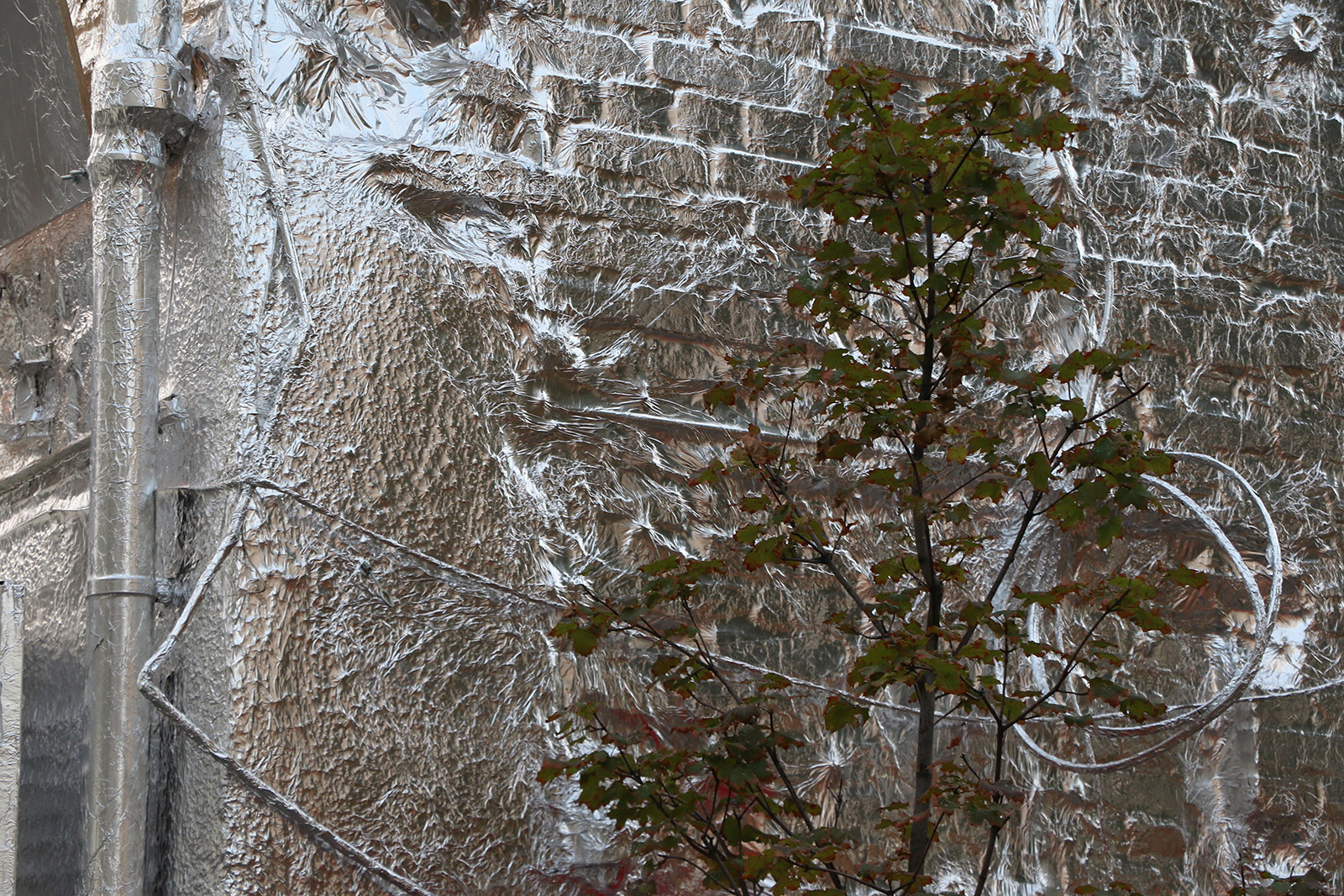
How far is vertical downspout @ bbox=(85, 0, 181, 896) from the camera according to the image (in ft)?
4.76

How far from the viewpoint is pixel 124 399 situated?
155 cm

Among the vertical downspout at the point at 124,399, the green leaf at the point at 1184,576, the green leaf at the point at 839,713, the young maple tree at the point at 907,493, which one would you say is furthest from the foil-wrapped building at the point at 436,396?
the green leaf at the point at 1184,576

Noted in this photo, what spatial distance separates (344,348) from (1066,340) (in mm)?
1083

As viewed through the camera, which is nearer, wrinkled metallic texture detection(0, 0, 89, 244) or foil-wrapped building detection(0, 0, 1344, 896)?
foil-wrapped building detection(0, 0, 1344, 896)

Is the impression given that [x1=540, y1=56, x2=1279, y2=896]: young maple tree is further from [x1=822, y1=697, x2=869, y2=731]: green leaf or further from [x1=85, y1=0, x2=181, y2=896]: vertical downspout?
[x1=85, y1=0, x2=181, y2=896]: vertical downspout

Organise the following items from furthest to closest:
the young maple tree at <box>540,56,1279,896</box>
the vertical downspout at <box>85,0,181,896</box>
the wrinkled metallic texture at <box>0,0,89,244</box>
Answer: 1. the wrinkled metallic texture at <box>0,0,89,244</box>
2. the vertical downspout at <box>85,0,181,896</box>
3. the young maple tree at <box>540,56,1279,896</box>

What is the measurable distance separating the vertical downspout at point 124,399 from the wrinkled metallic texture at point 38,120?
15 centimetres

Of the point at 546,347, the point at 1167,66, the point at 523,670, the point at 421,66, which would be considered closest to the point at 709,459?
the point at 546,347

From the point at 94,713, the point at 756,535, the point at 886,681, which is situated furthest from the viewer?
the point at 94,713

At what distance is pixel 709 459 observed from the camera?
1.75 metres

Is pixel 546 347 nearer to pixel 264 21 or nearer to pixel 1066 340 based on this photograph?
pixel 264 21

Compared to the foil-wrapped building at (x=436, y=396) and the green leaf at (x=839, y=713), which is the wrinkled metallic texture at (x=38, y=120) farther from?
the green leaf at (x=839, y=713)

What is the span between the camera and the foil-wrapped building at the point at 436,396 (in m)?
1.50

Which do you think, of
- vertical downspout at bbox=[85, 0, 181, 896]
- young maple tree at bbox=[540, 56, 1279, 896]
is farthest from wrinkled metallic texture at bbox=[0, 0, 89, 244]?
young maple tree at bbox=[540, 56, 1279, 896]
